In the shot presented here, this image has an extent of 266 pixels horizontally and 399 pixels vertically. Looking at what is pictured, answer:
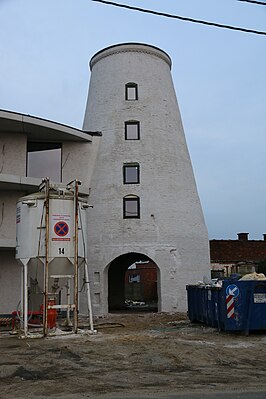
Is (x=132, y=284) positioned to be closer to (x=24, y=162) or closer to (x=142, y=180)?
(x=142, y=180)

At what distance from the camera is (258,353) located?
41.1ft

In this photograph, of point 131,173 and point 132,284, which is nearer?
point 131,173

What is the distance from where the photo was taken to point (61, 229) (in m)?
16.9

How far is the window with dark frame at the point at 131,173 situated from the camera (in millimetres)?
25188

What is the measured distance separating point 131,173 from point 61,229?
9143 mm

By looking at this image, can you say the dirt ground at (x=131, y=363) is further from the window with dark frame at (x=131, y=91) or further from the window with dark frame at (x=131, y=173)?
the window with dark frame at (x=131, y=91)

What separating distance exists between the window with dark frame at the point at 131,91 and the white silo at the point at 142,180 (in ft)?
0.19

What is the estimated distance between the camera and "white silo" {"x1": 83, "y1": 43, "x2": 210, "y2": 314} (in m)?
24.0

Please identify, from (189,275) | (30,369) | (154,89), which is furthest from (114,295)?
(30,369)

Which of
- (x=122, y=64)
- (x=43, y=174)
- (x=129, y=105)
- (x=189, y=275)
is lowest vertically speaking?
(x=189, y=275)

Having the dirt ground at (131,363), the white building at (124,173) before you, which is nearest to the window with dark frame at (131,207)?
the white building at (124,173)

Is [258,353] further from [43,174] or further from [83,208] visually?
[43,174]

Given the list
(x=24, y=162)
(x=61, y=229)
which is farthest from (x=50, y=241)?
(x=24, y=162)

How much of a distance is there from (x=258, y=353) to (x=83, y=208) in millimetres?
8169
